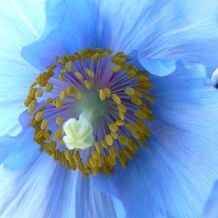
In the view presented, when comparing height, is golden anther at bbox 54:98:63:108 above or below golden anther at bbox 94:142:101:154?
above

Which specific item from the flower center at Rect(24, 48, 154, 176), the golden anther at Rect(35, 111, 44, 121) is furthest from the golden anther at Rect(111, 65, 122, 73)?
the golden anther at Rect(35, 111, 44, 121)

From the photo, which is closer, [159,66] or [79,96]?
[159,66]

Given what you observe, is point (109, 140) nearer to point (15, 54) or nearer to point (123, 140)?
point (123, 140)

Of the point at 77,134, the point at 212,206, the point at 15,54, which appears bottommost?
the point at 212,206

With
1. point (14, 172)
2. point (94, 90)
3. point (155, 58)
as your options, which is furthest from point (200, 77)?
point (14, 172)

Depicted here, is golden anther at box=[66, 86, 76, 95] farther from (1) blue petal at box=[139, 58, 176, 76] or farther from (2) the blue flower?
(1) blue petal at box=[139, 58, 176, 76]

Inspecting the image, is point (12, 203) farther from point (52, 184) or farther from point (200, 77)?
point (200, 77)

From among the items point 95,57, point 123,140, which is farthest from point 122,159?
point 95,57

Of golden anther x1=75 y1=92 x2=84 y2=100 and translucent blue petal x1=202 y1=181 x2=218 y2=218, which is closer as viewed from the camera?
translucent blue petal x1=202 y1=181 x2=218 y2=218
